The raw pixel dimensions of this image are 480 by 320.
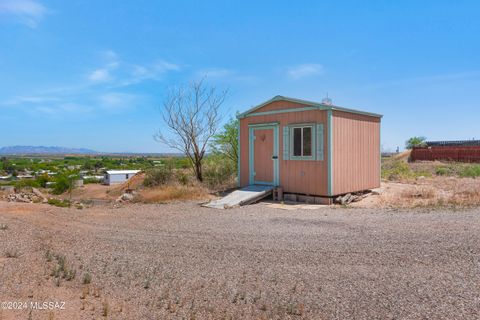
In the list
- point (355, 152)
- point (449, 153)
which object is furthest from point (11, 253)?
point (449, 153)

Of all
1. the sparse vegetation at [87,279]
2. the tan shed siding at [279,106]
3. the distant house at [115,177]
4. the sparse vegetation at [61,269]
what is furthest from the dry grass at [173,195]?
the distant house at [115,177]

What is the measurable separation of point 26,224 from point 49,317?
451 cm

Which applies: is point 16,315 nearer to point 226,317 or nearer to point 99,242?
point 226,317

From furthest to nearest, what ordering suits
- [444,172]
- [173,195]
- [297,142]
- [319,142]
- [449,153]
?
[449,153]
[444,172]
[173,195]
[297,142]
[319,142]

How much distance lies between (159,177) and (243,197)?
477cm

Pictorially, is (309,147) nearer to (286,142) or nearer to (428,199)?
(286,142)

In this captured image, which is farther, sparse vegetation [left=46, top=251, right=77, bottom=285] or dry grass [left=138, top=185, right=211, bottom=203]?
dry grass [left=138, top=185, right=211, bottom=203]

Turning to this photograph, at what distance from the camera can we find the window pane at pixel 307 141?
1029 cm

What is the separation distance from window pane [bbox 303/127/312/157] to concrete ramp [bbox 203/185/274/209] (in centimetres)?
160

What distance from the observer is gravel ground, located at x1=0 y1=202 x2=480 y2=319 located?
10.7 feet

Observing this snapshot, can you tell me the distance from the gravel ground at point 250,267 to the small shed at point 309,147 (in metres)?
2.83

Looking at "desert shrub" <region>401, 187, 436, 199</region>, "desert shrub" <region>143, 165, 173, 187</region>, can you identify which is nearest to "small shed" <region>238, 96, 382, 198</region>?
"desert shrub" <region>401, 187, 436, 199</region>

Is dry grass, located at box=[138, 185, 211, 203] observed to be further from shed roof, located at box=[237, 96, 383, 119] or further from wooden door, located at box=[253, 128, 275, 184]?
shed roof, located at box=[237, 96, 383, 119]

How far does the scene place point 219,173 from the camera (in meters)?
15.2
